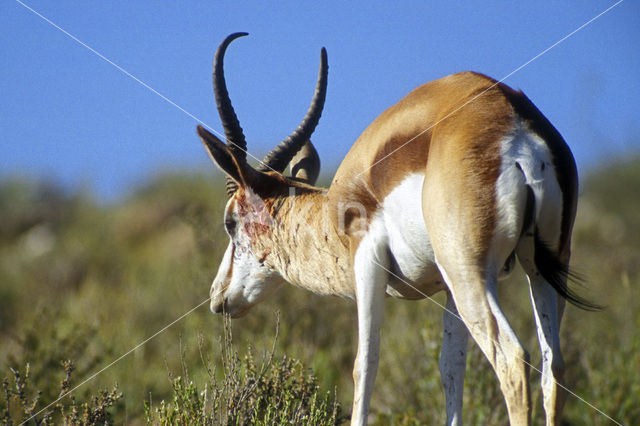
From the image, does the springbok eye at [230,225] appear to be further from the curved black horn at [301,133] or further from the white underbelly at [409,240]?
the white underbelly at [409,240]

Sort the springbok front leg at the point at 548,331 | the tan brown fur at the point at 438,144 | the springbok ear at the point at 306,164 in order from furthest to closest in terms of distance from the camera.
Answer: the springbok ear at the point at 306,164 < the springbok front leg at the point at 548,331 < the tan brown fur at the point at 438,144

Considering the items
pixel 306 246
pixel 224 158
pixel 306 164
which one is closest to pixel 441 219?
pixel 306 246

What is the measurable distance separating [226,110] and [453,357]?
7.89 ft

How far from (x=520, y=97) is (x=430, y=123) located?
49 cm

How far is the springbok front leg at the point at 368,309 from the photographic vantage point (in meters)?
3.99

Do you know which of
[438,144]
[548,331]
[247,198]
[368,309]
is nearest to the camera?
[438,144]

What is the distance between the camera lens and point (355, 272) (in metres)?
4.09

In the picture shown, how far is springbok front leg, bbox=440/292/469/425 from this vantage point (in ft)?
14.7

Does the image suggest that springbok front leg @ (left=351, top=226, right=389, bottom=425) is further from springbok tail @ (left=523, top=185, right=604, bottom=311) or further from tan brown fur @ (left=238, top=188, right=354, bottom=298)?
springbok tail @ (left=523, top=185, right=604, bottom=311)

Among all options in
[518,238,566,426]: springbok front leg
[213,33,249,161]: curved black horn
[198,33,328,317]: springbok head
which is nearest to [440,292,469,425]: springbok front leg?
[518,238,566,426]: springbok front leg

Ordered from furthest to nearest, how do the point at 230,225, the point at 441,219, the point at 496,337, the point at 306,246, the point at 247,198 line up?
the point at 230,225, the point at 247,198, the point at 306,246, the point at 441,219, the point at 496,337

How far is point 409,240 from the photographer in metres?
3.79

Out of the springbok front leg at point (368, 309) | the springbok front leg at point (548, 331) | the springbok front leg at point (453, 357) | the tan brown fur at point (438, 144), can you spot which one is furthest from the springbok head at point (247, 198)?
the springbok front leg at point (548, 331)

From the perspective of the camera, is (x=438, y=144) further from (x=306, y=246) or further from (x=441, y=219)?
(x=306, y=246)
